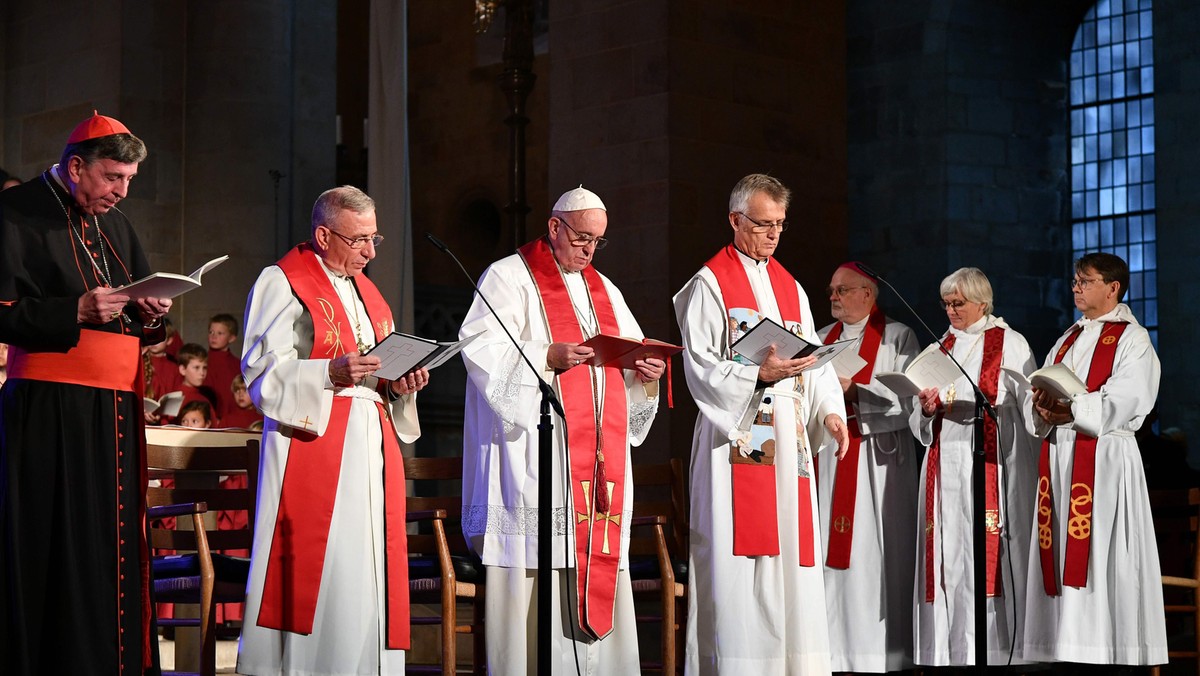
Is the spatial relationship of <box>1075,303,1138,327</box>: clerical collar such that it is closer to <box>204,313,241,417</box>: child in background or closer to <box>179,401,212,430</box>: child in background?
<box>179,401,212,430</box>: child in background

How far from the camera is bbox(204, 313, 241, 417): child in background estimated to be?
1084 centimetres

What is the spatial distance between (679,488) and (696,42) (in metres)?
4.37

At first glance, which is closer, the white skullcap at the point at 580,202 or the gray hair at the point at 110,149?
the gray hair at the point at 110,149

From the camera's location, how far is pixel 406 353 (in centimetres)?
500

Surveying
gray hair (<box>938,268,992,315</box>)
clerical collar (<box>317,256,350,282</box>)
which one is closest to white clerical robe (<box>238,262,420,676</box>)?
clerical collar (<box>317,256,350,282</box>)

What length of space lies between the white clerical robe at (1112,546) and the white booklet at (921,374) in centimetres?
49

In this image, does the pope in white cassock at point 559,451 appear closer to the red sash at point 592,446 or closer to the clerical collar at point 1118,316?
the red sash at point 592,446

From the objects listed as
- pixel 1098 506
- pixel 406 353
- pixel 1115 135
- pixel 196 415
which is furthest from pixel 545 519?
pixel 1115 135

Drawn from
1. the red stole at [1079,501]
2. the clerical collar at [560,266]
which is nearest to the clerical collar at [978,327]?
the red stole at [1079,501]

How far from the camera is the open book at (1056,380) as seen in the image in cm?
684

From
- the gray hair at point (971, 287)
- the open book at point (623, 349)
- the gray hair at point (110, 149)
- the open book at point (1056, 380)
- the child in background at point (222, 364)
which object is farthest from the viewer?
the child in background at point (222, 364)

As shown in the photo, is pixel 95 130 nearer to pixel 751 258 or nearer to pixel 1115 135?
pixel 751 258

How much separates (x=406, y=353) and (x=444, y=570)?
1104 mm

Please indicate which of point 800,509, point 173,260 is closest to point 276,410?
point 800,509
